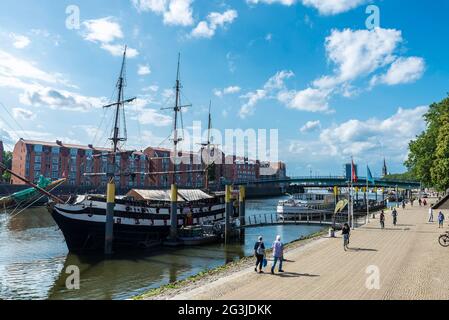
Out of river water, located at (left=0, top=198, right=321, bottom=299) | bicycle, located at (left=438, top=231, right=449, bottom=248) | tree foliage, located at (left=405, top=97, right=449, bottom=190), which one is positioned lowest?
river water, located at (left=0, top=198, right=321, bottom=299)

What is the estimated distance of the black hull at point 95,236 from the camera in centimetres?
3288

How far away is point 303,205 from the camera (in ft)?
217

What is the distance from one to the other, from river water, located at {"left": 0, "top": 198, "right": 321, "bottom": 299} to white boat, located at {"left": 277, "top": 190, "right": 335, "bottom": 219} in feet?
72.1

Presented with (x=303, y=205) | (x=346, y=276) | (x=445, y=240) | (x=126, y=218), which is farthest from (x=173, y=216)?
(x=303, y=205)

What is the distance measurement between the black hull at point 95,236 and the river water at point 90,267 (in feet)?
4.75

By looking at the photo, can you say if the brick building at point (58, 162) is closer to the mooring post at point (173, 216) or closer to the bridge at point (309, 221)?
the bridge at point (309, 221)

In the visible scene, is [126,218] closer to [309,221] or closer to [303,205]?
[309,221]

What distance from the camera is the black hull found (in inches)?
1294

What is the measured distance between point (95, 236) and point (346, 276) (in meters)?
24.1

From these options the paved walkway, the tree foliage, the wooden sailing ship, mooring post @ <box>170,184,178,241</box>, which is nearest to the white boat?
the tree foliage

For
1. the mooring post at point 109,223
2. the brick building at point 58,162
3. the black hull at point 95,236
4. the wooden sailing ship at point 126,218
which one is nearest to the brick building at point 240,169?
the brick building at point 58,162

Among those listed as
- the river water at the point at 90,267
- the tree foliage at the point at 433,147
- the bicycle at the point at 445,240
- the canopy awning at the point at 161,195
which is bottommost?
the river water at the point at 90,267

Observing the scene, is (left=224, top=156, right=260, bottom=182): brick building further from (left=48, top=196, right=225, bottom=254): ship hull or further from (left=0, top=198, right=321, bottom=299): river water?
(left=48, top=196, right=225, bottom=254): ship hull
